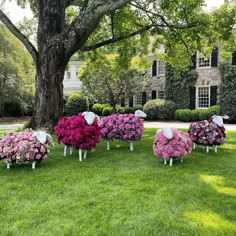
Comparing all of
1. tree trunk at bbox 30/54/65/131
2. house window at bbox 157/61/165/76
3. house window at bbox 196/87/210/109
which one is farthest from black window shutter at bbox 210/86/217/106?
tree trunk at bbox 30/54/65/131

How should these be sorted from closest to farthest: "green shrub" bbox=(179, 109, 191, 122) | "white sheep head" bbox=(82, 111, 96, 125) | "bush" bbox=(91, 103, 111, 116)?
1. "white sheep head" bbox=(82, 111, 96, 125)
2. "green shrub" bbox=(179, 109, 191, 122)
3. "bush" bbox=(91, 103, 111, 116)

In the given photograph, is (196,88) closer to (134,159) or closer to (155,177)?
(134,159)

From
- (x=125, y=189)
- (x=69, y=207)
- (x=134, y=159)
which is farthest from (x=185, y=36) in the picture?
(x=69, y=207)

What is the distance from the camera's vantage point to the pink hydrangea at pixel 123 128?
312 inches

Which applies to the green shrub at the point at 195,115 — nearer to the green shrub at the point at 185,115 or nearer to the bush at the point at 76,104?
the green shrub at the point at 185,115

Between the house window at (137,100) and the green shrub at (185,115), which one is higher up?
the house window at (137,100)

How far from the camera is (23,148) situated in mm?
5762

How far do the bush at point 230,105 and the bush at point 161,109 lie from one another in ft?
13.3

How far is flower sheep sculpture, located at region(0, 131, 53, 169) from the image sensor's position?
577cm

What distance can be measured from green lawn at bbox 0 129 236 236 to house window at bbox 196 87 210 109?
16.9m

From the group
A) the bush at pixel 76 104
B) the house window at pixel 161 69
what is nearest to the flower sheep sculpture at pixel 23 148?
the bush at pixel 76 104

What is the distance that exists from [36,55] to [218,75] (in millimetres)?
15721

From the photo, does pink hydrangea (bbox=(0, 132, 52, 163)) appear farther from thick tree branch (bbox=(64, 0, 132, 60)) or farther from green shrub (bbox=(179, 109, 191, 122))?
green shrub (bbox=(179, 109, 191, 122))

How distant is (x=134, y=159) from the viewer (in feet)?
23.0
